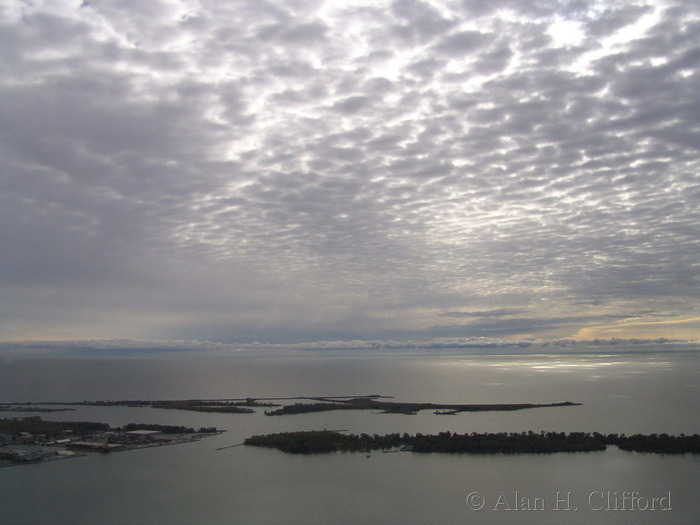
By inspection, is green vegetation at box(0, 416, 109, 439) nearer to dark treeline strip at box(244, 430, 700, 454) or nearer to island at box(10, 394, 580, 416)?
island at box(10, 394, 580, 416)

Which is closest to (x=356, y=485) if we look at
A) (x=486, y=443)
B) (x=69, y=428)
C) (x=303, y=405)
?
(x=486, y=443)

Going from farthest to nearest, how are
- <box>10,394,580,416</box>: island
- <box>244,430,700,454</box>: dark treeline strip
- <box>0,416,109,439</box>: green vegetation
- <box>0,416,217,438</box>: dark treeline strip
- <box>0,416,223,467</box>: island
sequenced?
<box>10,394,580,416</box>: island, <box>0,416,109,439</box>: green vegetation, <box>0,416,217,438</box>: dark treeline strip, <box>0,416,223,467</box>: island, <box>244,430,700,454</box>: dark treeline strip

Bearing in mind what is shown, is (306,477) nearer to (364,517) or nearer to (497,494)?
(364,517)

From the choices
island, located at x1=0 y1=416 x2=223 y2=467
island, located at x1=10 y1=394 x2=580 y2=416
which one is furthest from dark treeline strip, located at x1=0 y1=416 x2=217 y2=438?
island, located at x1=10 y1=394 x2=580 y2=416

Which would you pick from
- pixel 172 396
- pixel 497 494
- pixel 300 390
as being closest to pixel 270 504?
pixel 497 494

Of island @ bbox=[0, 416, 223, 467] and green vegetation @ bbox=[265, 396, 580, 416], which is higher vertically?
green vegetation @ bbox=[265, 396, 580, 416]

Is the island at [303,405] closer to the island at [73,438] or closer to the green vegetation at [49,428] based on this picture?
the island at [73,438]
